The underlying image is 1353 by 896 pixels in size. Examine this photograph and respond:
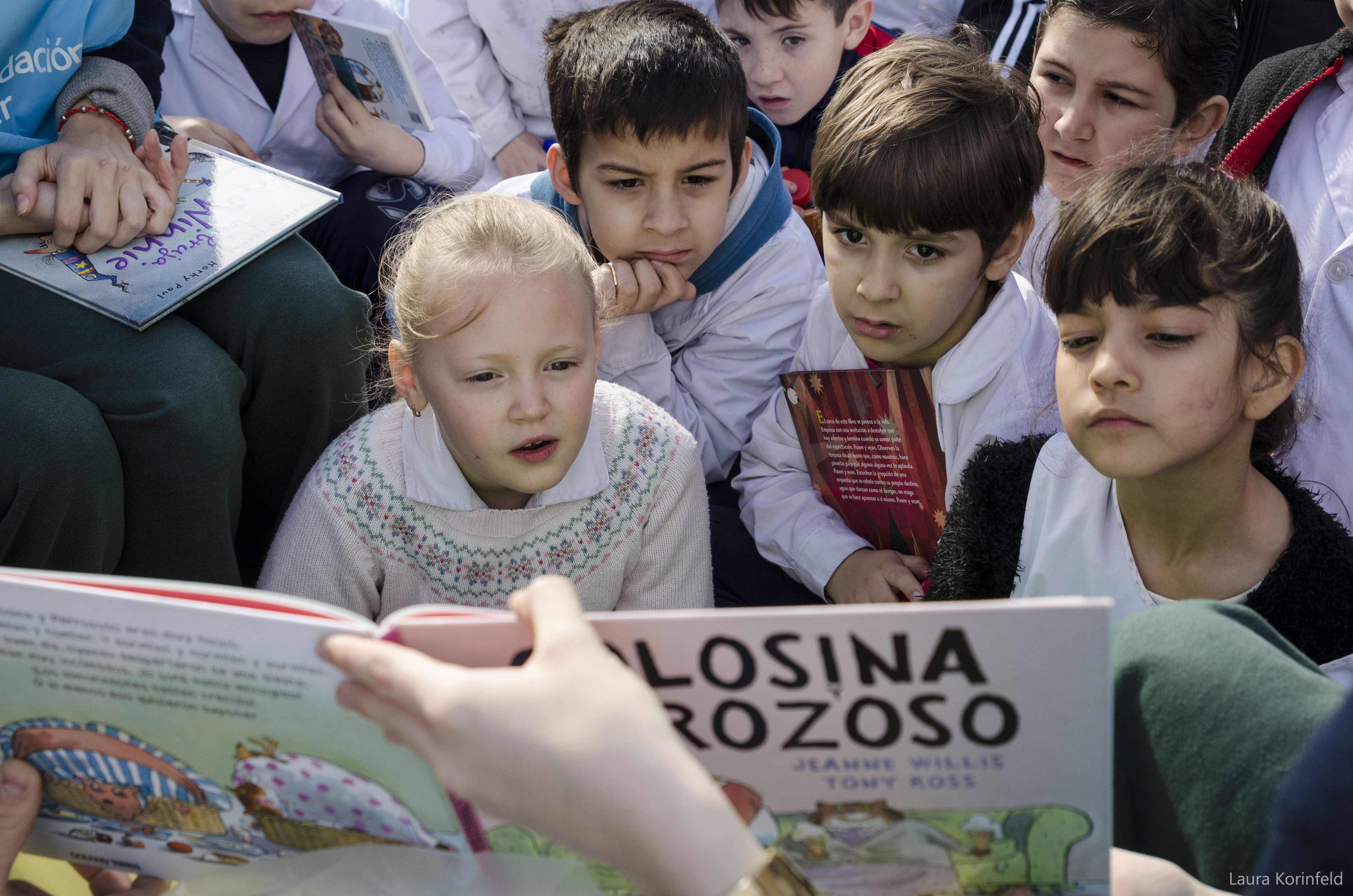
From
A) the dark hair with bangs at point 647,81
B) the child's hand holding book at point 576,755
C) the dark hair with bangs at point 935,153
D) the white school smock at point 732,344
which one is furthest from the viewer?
the white school smock at point 732,344

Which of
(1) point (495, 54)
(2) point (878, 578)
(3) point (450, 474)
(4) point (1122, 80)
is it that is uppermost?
(1) point (495, 54)

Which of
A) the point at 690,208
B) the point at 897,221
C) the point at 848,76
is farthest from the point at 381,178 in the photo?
the point at 897,221

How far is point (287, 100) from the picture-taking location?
8.18ft

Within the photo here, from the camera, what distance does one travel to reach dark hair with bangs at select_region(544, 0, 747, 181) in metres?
1.95

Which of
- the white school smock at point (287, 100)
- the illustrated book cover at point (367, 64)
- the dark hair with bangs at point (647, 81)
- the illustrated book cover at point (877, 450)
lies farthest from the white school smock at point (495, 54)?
the illustrated book cover at point (877, 450)

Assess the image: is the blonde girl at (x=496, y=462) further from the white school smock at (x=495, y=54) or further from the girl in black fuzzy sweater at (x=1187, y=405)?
the white school smock at (x=495, y=54)

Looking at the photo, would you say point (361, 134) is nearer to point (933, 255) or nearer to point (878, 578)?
point (933, 255)

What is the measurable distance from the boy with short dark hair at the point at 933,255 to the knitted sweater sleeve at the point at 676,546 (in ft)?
0.73

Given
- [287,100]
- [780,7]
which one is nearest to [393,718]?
[287,100]

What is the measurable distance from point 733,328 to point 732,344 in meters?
0.03

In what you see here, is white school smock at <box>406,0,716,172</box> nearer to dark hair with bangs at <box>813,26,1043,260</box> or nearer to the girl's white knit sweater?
dark hair with bangs at <box>813,26,1043,260</box>

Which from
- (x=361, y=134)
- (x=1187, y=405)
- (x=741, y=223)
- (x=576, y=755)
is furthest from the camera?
(x=361, y=134)

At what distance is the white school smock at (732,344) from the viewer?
212cm

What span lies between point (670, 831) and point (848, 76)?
1.58m
